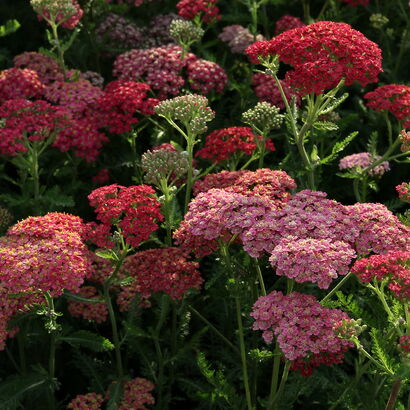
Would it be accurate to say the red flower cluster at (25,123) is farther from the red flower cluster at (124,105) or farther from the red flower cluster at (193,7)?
the red flower cluster at (193,7)

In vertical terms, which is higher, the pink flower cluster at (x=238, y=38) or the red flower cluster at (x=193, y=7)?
the red flower cluster at (x=193, y=7)

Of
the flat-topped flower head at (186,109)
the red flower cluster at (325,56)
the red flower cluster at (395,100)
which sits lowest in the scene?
the red flower cluster at (395,100)

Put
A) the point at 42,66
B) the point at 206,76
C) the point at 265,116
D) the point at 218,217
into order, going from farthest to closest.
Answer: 1. the point at 42,66
2. the point at 206,76
3. the point at 265,116
4. the point at 218,217

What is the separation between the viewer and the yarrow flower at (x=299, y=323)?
308 centimetres

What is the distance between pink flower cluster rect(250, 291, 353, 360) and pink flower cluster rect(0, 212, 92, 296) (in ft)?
3.38

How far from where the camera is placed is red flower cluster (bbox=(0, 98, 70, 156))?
15.0ft

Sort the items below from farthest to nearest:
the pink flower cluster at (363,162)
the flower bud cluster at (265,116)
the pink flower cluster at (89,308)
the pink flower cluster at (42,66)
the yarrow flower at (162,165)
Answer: the pink flower cluster at (42,66) < the pink flower cluster at (363,162) < the flower bud cluster at (265,116) < the pink flower cluster at (89,308) < the yarrow flower at (162,165)

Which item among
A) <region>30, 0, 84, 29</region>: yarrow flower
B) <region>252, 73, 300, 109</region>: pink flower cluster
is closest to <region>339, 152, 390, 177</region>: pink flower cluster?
<region>252, 73, 300, 109</region>: pink flower cluster

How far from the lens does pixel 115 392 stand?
3.90 m

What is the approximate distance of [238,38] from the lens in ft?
19.7

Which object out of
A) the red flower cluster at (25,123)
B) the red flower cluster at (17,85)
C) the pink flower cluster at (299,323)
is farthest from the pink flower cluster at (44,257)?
the red flower cluster at (17,85)

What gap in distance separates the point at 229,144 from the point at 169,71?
1.22m

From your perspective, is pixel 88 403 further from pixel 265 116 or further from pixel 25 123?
pixel 265 116

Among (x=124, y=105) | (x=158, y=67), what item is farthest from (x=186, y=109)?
(x=158, y=67)
